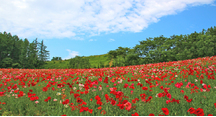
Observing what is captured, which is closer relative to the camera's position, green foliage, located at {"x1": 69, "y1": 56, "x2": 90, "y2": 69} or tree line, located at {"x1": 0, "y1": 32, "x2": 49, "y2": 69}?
green foliage, located at {"x1": 69, "y1": 56, "x2": 90, "y2": 69}

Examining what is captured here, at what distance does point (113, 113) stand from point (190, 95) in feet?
9.11

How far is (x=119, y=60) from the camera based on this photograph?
34000 mm

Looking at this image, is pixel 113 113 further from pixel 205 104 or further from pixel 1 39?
pixel 1 39

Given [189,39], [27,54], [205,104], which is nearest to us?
[205,104]

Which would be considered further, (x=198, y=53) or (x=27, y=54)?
(x=27, y=54)

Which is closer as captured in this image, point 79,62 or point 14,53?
point 79,62

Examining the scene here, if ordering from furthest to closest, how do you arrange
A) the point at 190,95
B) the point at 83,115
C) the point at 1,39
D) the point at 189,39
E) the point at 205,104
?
the point at 1,39 < the point at 189,39 < the point at 190,95 < the point at 205,104 < the point at 83,115

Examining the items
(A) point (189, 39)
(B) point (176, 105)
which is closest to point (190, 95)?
(B) point (176, 105)

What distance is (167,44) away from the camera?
1277 inches

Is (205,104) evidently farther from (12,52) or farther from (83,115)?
(12,52)

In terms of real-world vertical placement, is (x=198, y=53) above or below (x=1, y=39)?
below

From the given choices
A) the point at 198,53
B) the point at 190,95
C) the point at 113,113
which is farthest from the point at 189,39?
the point at 113,113

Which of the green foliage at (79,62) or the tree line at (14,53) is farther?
the tree line at (14,53)

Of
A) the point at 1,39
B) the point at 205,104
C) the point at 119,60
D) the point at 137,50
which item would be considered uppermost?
the point at 1,39
